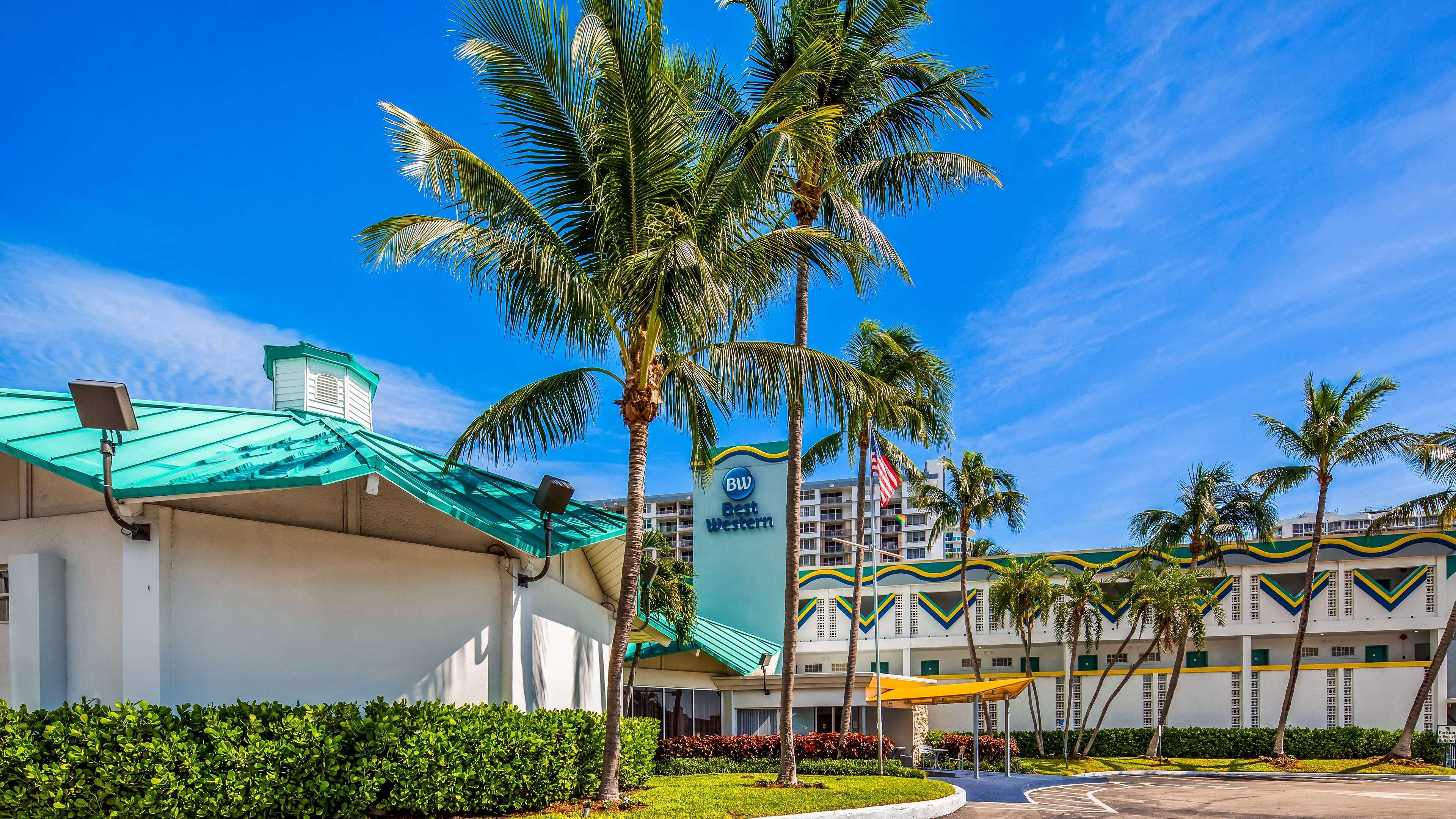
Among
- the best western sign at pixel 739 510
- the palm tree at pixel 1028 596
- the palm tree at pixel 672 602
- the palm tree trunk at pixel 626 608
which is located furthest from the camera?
the best western sign at pixel 739 510

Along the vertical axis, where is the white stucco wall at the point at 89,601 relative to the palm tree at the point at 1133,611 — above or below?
above

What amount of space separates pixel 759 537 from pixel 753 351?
25.4m

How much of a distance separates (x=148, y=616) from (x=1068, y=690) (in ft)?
127

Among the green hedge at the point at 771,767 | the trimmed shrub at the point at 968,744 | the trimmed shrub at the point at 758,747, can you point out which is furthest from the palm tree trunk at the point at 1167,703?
the green hedge at the point at 771,767

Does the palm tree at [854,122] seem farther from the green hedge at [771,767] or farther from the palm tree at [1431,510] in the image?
the palm tree at [1431,510]

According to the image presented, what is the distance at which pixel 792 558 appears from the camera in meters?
19.5

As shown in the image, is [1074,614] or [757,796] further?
[1074,614]

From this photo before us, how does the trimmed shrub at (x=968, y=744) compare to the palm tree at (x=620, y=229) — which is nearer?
the palm tree at (x=620, y=229)

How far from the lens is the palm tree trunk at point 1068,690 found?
3888 cm

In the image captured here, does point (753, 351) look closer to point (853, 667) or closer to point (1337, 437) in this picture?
point (853, 667)

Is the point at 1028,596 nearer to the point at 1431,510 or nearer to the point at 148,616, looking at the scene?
the point at 1431,510

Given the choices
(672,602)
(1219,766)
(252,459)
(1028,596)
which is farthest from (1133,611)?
(252,459)

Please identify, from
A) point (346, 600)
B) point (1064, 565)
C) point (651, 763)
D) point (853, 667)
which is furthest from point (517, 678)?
point (1064, 565)

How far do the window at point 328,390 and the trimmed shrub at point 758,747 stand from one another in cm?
1578
